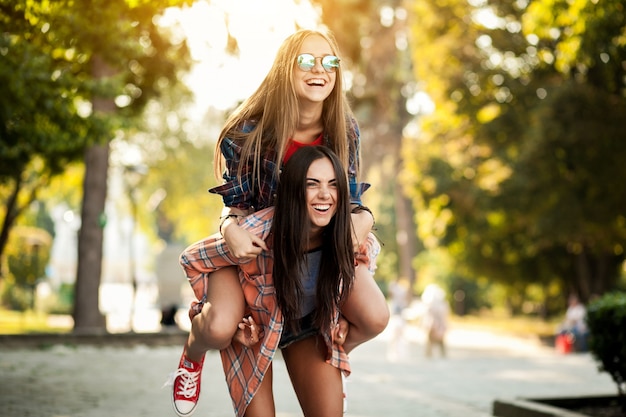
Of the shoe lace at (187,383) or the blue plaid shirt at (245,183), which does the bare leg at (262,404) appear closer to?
the shoe lace at (187,383)

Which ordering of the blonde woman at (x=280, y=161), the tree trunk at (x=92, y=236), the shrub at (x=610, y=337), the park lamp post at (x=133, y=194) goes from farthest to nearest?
the park lamp post at (x=133, y=194)
the tree trunk at (x=92, y=236)
the shrub at (x=610, y=337)
the blonde woman at (x=280, y=161)

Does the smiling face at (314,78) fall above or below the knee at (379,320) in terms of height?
above

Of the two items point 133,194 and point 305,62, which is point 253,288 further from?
point 133,194

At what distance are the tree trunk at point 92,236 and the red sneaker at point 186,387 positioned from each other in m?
18.9

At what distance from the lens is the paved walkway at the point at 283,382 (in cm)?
1016

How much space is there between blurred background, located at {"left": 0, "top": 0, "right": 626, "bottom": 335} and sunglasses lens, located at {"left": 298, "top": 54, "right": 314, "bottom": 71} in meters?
5.24

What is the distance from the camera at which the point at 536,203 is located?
1166 inches

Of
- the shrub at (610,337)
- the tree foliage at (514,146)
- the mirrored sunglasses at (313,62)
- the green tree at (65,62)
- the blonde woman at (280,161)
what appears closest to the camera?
the blonde woman at (280,161)

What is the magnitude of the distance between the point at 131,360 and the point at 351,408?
735 cm

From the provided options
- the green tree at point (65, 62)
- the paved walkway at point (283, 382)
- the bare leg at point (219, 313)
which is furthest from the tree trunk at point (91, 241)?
the bare leg at point (219, 313)

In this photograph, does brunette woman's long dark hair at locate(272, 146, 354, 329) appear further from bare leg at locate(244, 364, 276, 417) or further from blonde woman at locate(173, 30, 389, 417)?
bare leg at locate(244, 364, 276, 417)

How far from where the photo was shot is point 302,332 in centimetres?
495

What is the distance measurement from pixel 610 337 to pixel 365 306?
19.3ft

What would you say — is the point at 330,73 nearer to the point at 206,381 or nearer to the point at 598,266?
the point at 206,381
